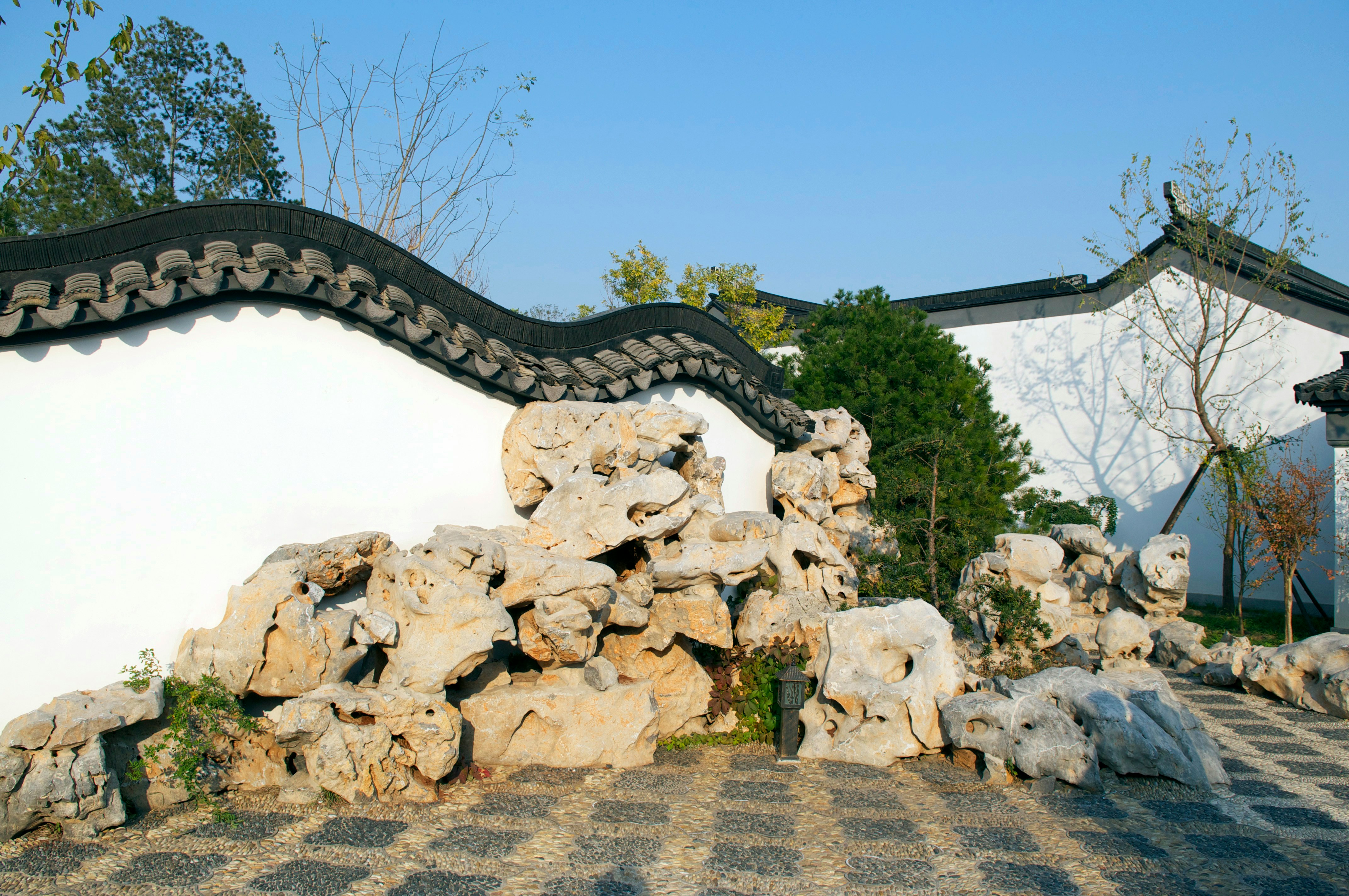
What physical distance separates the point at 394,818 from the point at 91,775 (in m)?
1.51

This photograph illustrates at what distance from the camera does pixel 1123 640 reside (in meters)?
10.4

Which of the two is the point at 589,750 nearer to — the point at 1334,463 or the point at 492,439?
the point at 492,439

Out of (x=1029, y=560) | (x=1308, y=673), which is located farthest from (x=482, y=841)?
(x=1308, y=673)

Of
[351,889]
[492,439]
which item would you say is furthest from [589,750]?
[492,439]

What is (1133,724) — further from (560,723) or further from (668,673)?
(560,723)

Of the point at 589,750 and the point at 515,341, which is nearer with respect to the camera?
the point at 589,750

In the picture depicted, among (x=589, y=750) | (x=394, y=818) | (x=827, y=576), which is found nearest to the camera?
(x=394, y=818)

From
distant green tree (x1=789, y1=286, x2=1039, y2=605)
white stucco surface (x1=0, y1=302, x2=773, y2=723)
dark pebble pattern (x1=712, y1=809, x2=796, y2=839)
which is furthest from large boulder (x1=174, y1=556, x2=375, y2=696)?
distant green tree (x1=789, y1=286, x2=1039, y2=605)

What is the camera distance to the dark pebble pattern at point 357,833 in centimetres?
444

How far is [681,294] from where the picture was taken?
62.5 feet

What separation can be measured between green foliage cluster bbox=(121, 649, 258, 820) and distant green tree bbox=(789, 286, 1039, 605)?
21.0 ft

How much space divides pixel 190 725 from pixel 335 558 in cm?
123

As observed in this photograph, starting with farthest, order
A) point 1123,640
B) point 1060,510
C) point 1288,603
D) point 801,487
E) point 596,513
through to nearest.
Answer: point 1060,510 < point 1288,603 < point 1123,640 < point 801,487 < point 596,513

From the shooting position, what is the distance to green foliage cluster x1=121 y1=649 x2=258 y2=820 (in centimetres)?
476
